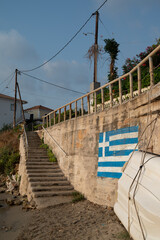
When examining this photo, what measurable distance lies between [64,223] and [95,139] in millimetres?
4005

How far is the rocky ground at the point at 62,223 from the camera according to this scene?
20.5ft

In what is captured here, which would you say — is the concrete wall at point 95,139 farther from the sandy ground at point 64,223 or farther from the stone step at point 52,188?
the sandy ground at point 64,223

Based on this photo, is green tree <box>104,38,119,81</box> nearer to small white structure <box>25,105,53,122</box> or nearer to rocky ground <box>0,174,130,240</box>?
rocky ground <box>0,174,130,240</box>

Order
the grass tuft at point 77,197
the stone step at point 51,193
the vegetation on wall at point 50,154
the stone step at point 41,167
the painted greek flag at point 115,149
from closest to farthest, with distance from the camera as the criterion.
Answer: the painted greek flag at point 115,149, the grass tuft at point 77,197, the stone step at point 51,193, the stone step at point 41,167, the vegetation on wall at point 50,154

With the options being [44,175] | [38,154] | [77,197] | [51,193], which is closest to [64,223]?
[77,197]

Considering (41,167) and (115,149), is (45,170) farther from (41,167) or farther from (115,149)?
(115,149)

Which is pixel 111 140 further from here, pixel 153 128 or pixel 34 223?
pixel 34 223

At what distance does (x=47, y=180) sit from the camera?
11906 mm

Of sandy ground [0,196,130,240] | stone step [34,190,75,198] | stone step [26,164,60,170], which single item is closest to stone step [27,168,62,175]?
stone step [26,164,60,170]

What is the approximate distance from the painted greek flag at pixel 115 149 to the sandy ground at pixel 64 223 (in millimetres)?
1331

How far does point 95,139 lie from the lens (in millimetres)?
10305

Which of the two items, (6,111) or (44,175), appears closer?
(44,175)

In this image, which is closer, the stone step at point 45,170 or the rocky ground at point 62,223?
the rocky ground at point 62,223

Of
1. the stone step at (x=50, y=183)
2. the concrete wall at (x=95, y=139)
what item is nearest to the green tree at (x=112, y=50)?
the concrete wall at (x=95, y=139)
